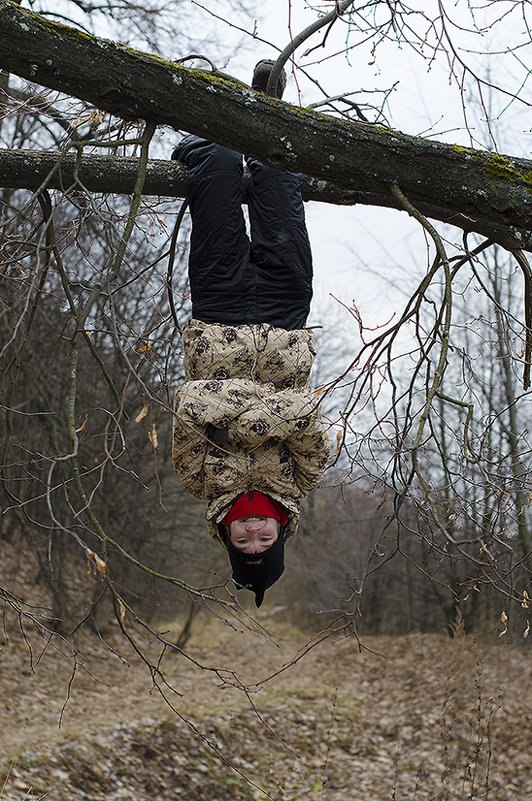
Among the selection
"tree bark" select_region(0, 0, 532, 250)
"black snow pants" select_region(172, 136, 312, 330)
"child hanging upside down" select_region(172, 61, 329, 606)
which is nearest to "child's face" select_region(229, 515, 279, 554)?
"child hanging upside down" select_region(172, 61, 329, 606)

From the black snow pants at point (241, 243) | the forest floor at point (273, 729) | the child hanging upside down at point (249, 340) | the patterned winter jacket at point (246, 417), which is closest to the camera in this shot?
the patterned winter jacket at point (246, 417)

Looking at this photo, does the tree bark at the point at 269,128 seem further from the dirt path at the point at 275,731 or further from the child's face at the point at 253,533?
the dirt path at the point at 275,731

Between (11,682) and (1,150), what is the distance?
719cm

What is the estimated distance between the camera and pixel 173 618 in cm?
1298

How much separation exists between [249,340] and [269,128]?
3.47ft

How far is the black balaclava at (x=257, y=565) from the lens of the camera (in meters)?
3.70

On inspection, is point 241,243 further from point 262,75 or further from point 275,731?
point 275,731

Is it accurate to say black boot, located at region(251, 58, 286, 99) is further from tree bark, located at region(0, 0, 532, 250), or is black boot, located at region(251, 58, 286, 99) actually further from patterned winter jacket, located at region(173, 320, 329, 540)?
patterned winter jacket, located at region(173, 320, 329, 540)

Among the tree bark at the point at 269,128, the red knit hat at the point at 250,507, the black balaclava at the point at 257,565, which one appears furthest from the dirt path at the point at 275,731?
the tree bark at the point at 269,128

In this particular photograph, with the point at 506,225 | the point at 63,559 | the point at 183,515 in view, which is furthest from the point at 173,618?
the point at 506,225

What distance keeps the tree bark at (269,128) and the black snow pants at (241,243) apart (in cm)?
76

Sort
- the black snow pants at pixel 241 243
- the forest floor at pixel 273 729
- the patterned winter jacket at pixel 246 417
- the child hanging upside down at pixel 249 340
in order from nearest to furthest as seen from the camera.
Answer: the patterned winter jacket at pixel 246 417 < the child hanging upside down at pixel 249 340 < the black snow pants at pixel 241 243 < the forest floor at pixel 273 729

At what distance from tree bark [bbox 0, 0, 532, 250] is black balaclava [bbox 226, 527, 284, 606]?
5.90 feet

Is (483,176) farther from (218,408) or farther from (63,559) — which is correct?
(63,559)
